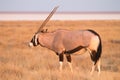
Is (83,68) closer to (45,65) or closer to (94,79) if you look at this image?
(45,65)

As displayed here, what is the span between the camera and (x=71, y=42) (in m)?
12.0

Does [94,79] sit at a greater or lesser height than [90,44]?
lesser

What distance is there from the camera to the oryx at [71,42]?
1169 centimetres

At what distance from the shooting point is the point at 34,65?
1298 cm

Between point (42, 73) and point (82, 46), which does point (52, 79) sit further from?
point (82, 46)

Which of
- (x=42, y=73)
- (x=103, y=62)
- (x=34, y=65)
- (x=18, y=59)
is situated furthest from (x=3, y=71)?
(x=103, y=62)

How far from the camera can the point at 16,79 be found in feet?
32.2

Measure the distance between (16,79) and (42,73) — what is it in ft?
3.05

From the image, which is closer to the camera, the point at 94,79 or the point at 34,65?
the point at 94,79

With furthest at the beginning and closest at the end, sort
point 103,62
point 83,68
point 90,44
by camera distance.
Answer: point 103,62, point 83,68, point 90,44

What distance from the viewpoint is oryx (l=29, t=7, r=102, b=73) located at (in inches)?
460

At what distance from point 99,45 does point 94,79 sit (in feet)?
6.22

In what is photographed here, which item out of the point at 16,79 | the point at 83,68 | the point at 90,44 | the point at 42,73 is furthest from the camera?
the point at 83,68

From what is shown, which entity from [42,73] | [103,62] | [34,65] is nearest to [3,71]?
[42,73]
